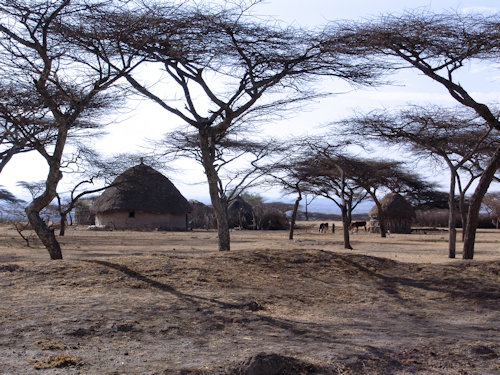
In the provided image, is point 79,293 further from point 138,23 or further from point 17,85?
point 17,85

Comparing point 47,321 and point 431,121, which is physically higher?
point 431,121

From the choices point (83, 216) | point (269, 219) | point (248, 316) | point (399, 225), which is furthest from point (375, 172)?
point (83, 216)

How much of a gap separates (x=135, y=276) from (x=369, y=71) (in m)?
5.63

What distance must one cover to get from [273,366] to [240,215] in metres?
35.6

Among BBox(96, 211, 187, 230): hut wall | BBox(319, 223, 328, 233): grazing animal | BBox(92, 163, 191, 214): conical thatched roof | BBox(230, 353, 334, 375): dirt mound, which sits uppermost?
BBox(92, 163, 191, 214): conical thatched roof

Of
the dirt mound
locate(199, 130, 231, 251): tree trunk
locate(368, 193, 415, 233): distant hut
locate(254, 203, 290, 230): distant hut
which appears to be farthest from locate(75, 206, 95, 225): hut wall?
the dirt mound

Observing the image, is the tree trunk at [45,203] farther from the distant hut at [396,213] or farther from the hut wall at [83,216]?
the hut wall at [83,216]

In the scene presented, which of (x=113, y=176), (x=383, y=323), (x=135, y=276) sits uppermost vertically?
(x=113, y=176)

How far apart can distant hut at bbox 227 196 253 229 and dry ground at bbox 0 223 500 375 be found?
3108 centimetres

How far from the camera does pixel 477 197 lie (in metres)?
10.2

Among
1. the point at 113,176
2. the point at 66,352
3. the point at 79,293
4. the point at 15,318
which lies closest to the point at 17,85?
the point at 79,293

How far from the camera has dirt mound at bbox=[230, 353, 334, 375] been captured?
12.5 ft

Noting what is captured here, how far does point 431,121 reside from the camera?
48.1 ft

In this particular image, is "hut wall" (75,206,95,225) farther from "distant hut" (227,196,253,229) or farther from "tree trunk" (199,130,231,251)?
"tree trunk" (199,130,231,251)
